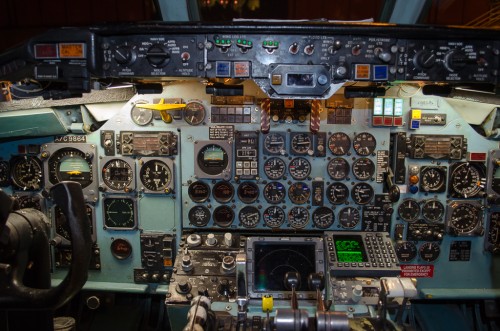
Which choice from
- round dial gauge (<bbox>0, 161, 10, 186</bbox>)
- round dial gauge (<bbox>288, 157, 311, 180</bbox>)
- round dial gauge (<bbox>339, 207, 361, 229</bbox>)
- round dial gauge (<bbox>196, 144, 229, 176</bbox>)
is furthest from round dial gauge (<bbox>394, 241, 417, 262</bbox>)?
round dial gauge (<bbox>0, 161, 10, 186</bbox>)

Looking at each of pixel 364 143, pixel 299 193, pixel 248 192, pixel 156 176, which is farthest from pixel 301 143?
pixel 156 176

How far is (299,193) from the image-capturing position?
3891 mm

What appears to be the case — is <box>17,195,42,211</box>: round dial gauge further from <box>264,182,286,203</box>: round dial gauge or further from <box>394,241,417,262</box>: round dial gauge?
<box>394,241,417,262</box>: round dial gauge

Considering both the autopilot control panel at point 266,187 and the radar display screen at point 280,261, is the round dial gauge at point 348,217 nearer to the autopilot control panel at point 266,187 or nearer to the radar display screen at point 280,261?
the autopilot control panel at point 266,187

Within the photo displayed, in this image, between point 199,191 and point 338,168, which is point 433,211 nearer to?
point 338,168

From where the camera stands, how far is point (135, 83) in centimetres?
283

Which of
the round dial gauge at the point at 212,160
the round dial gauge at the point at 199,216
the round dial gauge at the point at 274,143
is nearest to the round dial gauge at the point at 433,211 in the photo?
the round dial gauge at the point at 274,143

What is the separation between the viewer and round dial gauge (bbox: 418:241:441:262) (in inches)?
156

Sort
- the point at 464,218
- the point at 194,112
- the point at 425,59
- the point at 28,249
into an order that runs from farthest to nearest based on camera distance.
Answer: the point at 464,218
the point at 194,112
the point at 425,59
the point at 28,249

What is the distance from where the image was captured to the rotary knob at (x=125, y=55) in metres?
2.27

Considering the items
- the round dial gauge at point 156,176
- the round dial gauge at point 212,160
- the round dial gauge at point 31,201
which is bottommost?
the round dial gauge at point 31,201

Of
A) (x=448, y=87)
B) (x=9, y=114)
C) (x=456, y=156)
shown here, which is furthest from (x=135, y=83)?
(x=456, y=156)

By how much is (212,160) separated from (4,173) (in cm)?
222

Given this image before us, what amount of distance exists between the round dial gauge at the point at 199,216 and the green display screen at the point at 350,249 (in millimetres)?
1307
